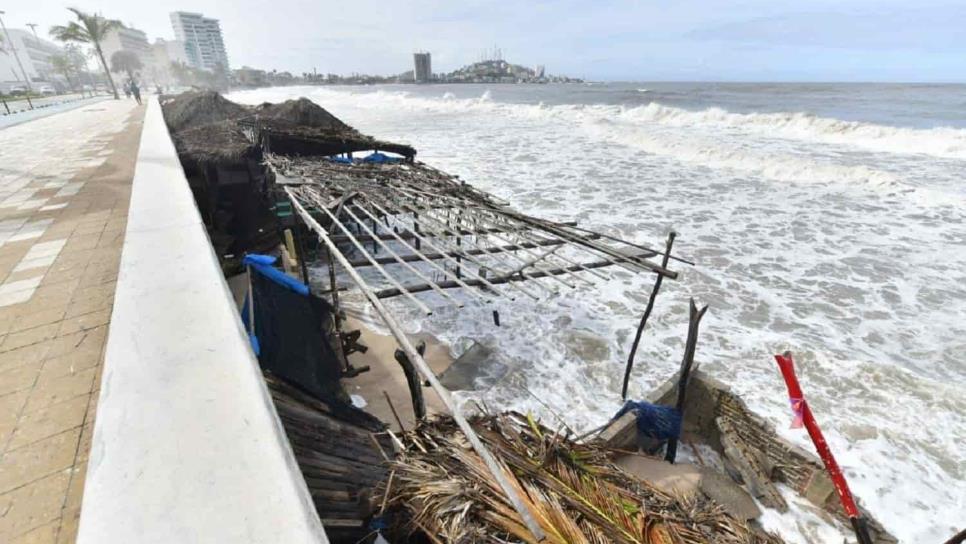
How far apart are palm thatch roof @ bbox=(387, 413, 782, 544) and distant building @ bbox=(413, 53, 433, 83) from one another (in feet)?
578

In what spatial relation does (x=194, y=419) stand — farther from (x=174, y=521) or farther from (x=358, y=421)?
(x=358, y=421)

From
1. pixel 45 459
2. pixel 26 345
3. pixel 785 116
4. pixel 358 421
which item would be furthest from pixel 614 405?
pixel 785 116

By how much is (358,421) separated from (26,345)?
289 cm

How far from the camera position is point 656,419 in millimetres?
5273

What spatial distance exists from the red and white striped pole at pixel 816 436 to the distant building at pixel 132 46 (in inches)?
5735

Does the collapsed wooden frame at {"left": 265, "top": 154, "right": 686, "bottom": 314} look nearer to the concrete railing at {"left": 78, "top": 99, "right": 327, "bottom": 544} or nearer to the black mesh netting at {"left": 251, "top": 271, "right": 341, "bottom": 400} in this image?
the black mesh netting at {"left": 251, "top": 271, "right": 341, "bottom": 400}

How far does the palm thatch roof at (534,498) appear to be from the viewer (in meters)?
2.04

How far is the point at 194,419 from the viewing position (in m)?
2.12

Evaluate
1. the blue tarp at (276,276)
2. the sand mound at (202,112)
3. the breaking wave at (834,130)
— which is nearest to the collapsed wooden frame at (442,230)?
the blue tarp at (276,276)

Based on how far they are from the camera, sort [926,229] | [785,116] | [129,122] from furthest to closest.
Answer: [785,116], [129,122], [926,229]

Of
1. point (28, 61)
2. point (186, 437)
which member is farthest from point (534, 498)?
point (28, 61)

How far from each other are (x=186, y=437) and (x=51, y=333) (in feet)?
9.47

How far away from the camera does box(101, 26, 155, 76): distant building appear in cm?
11244

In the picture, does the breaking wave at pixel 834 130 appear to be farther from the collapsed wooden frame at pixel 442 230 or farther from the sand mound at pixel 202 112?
the sand mound at pixel 202 112
